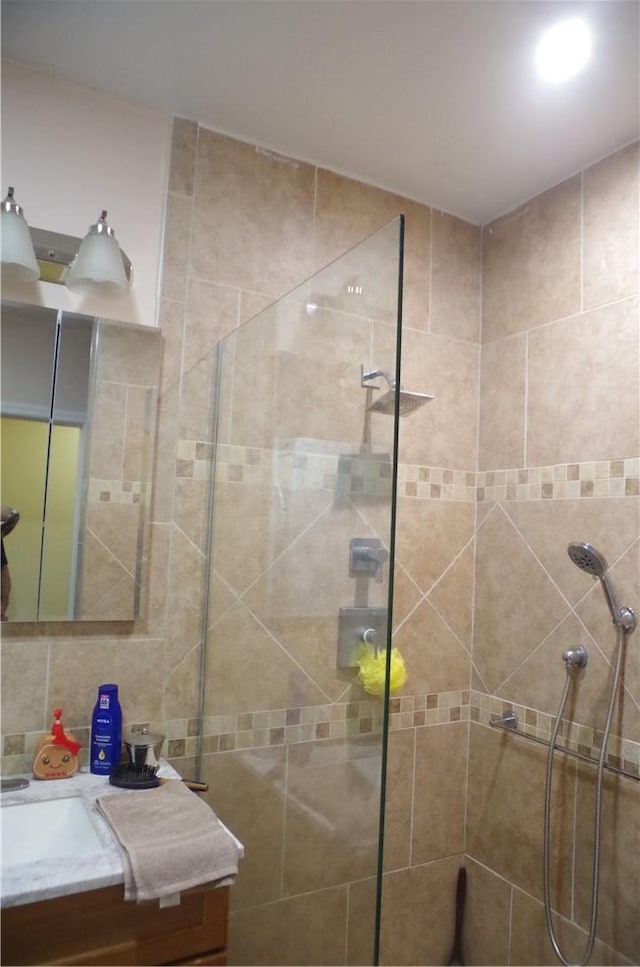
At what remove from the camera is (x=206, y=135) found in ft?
Result: 6.17

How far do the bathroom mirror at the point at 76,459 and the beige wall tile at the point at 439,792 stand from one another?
44.5 inches

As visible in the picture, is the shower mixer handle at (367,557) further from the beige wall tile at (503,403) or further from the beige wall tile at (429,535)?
the beige wall tile at (503,403)

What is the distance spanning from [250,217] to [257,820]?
163 cm

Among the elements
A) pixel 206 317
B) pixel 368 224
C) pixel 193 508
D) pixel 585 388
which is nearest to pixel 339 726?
pixel 193 508

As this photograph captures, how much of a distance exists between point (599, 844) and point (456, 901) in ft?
2.41

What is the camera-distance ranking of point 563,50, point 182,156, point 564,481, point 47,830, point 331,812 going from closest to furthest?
point 331,812, point 47,830, point 563,50, point 182,156, point 564,481

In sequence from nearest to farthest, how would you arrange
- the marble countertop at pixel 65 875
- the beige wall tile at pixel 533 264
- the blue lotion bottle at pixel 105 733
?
the marble countertop at pixel 65 875 < the blue lotion bottle at pixel 105 733 < the beige wall tile at pixel 533 264

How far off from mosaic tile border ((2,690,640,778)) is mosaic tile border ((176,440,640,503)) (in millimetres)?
401

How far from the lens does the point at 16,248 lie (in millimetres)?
1516

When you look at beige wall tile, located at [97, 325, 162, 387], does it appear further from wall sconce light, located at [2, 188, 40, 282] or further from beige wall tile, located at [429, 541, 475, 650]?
beige wall tile, located at [429, 541, 475, 650]

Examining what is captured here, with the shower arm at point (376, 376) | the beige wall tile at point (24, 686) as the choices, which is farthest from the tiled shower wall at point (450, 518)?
the shower arm at point (376, 376)

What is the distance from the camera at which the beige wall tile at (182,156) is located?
1.83m

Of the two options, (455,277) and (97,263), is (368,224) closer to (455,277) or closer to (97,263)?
(455,277)

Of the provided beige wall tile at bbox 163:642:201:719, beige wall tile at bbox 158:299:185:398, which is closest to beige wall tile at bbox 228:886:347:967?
beige wall tile at bbox 163:642:201:719
